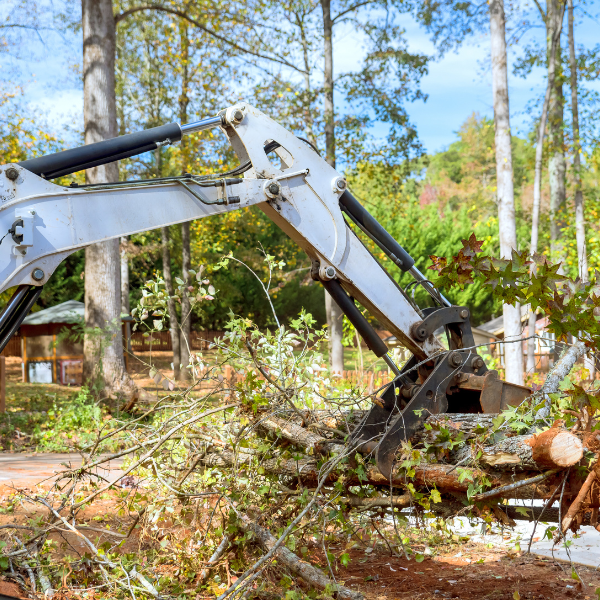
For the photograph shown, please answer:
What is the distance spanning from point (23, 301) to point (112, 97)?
9566 mm

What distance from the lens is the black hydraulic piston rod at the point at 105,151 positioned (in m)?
2.93

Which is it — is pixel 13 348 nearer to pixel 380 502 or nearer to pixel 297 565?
pixel 297 565

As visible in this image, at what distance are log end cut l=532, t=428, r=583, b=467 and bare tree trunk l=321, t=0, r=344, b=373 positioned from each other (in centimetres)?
1128

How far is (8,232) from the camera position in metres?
2.73

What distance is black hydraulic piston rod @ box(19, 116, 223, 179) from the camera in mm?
2932

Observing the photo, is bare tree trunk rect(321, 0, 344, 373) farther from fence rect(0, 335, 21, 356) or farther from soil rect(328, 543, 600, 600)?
fence rect(0, 335, 21, 356)

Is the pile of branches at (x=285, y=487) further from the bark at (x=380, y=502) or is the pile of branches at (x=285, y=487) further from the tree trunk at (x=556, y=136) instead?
the tree trunk at (x=556, y=136)

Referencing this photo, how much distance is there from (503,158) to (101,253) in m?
6.94

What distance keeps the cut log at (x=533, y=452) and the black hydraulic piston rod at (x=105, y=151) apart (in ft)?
7.07

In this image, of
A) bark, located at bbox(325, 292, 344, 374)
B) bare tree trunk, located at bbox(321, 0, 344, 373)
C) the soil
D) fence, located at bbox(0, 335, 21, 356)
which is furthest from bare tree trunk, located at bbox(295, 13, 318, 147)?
fence, located at bbox(0, 335, 21, 356)

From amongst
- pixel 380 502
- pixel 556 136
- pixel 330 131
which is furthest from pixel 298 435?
pixel 556 136

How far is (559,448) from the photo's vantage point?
9.37ft

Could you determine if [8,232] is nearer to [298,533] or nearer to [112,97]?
[298,533]

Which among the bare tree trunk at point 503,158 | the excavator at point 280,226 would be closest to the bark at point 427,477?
the excavator at point 280,226
